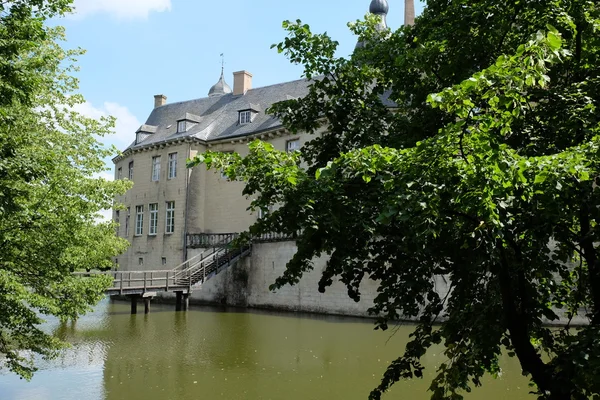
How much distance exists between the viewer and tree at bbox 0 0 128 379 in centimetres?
556

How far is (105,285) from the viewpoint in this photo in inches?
343

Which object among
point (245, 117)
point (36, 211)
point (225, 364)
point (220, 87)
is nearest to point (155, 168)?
point (245, 117)

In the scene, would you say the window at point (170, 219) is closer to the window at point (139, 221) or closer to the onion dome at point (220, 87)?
the window at point (139, 221)

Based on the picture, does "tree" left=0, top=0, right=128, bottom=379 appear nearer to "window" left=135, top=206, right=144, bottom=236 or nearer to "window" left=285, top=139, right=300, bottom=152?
"window" left=285, top=139, right=300, bottom=152

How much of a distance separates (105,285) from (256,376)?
3.29 m

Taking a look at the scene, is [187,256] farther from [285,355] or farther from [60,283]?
[60,283]

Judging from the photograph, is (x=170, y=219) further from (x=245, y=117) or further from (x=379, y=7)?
(x=379, y=7)

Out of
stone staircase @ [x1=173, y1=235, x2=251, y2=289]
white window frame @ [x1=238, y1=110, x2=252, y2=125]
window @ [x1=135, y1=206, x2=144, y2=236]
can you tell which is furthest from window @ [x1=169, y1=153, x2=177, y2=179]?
stone staircase @ [x1=173, y1=235, x2=251, y2=289]

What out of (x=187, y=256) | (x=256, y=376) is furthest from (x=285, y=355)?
(x=187, y=256)

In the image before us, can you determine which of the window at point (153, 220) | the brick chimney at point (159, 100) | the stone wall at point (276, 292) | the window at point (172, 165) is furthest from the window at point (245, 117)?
the brick chimney at point (159, 100)

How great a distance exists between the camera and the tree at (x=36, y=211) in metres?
5.56

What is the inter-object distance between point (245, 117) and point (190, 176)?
4.25 m

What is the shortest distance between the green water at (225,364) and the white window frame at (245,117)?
12292mm

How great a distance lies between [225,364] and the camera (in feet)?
36.0
